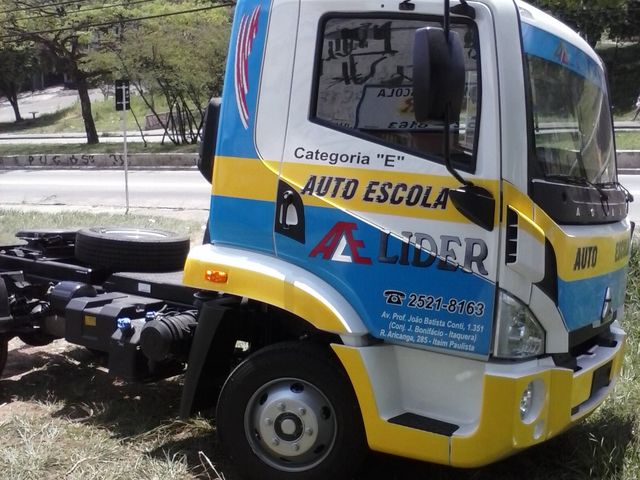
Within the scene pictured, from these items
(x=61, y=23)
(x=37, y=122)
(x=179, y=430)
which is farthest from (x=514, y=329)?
(x=37, y=122)

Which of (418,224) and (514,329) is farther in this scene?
(418,224)

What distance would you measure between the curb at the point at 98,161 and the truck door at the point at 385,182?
2245 cm

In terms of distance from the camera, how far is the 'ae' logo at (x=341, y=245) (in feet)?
12.4

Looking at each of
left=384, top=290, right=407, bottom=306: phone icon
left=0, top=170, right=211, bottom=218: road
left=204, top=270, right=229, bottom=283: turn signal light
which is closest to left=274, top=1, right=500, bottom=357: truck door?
left=384, top=290, right=407, bottom=306: phone icon

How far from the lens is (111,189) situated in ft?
68.9

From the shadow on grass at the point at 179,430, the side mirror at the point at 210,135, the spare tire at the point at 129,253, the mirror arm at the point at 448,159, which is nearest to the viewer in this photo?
the mirror arm at the point at 448,159

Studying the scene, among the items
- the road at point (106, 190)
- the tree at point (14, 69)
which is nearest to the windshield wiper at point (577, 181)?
the road at point (106, 190)

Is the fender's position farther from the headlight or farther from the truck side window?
the truck side window

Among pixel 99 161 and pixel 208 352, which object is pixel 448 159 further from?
pixel 99 161

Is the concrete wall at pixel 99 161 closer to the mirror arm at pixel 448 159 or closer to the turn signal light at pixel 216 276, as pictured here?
the turn signal light at pixel 216 276

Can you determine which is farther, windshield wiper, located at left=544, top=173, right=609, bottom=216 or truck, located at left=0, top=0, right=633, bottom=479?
windshield wiper, located at left=544, top=173, right=609, bottom=216

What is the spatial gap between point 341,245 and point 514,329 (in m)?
0.88

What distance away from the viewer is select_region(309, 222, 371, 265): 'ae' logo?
12.4 ft

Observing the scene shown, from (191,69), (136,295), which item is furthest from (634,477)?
(191,69)
